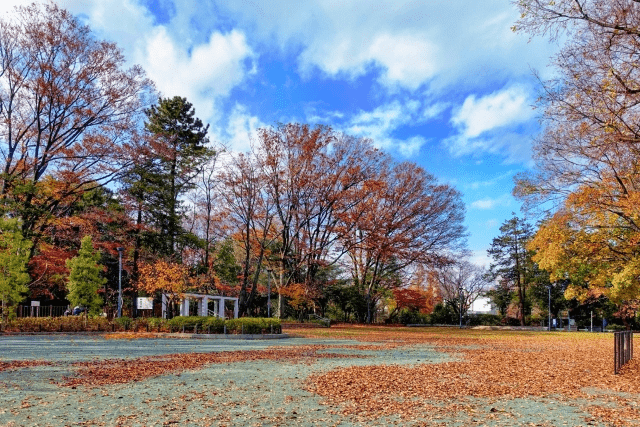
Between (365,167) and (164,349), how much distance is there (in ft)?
70.7

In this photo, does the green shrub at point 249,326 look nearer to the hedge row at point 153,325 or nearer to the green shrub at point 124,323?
the hedge row at point 153,325

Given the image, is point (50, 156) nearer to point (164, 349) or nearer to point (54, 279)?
point (54, 279)

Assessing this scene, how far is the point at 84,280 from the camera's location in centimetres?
2544

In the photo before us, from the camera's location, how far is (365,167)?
112ft

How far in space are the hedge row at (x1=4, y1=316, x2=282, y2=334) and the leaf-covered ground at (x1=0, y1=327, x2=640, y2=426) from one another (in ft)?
29.0

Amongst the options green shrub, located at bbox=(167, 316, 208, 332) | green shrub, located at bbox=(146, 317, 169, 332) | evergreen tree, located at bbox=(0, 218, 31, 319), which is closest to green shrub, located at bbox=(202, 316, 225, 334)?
green shrub, located at bbox=(167, 316, 208, 332)

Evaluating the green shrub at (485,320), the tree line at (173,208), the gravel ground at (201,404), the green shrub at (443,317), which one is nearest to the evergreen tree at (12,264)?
the tree line at (173,208)

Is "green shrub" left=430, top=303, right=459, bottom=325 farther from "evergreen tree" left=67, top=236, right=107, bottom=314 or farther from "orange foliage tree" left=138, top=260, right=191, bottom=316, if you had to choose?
"evergreen tree" left=67, top=236, right=107, bottom=314

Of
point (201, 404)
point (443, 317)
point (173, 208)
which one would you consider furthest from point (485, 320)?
point (201, 404)

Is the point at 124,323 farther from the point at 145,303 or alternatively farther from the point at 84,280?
the point at 145,303

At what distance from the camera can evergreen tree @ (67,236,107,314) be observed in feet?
82.2

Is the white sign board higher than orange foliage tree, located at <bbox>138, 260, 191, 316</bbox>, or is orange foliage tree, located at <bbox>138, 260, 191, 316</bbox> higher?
orange foliage tree, located at <bbox>138, 260, 191, 316</bbox>

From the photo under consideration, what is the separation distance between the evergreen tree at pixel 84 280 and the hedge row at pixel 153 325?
1318 millimetres

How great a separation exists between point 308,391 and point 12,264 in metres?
20.8
